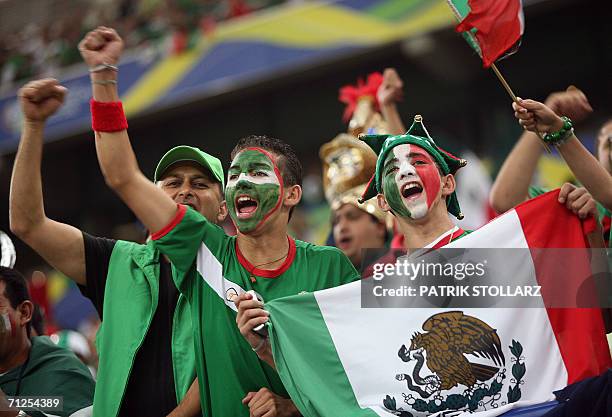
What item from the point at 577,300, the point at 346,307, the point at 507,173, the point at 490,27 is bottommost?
the point at 577,300

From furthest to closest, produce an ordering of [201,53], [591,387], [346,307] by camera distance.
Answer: [201,53]
[346,307]
[591,387]

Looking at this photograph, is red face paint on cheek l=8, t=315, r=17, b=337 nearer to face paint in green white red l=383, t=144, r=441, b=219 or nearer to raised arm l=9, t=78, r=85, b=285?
raised arm l=9, t=78, r=85, b=285

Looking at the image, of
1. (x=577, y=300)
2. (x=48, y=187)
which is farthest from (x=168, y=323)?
(x=48, y=187)

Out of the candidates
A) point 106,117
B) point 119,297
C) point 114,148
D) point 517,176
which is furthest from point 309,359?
point 517,176

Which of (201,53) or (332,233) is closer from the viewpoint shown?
(332,233)

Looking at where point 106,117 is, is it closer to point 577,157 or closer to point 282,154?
point 282,154

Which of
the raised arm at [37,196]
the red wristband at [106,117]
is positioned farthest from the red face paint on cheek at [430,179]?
the raised arm at [37,196]

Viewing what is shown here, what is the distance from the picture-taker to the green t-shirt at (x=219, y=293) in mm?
3441

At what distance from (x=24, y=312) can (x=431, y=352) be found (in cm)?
198

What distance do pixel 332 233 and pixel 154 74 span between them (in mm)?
7848

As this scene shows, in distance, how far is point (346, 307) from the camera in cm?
347

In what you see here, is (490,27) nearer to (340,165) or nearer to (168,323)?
(168,323)

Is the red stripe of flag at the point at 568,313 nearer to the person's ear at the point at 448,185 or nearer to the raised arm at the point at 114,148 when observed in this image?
the person's ear at the point at 448,185

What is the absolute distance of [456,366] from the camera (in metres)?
3.26
